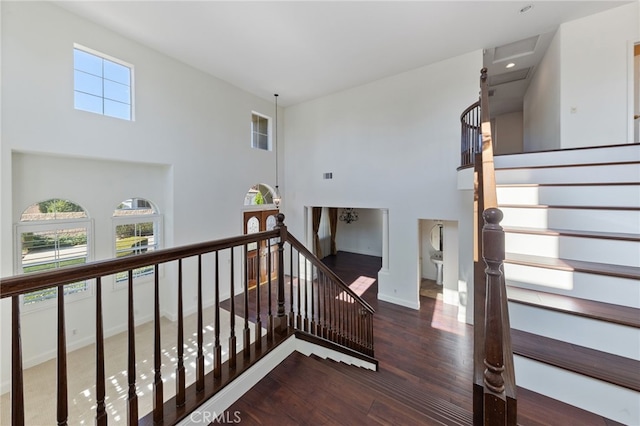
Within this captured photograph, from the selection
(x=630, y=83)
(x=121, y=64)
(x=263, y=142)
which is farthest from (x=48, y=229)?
(x=630, y=83)

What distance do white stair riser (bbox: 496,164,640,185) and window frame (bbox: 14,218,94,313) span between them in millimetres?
5458

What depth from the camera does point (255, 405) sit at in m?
1.45

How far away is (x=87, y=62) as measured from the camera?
371cm

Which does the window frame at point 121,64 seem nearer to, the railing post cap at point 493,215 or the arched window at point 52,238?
the arched window at point 52,238

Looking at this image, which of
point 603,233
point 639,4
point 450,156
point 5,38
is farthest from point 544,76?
point 5,38

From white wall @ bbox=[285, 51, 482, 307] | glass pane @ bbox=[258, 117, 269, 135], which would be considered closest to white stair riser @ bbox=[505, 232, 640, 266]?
white wall @ bbox=[285, 51, 482, 307]

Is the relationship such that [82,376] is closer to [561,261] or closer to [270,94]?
[561,261]

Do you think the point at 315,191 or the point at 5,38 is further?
the point at 315,191

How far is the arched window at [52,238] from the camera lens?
337 cm

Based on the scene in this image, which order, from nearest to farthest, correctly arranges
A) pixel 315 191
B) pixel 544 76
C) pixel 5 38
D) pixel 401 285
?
1. pixel 5 38
2. pixel 544 76
3. pixel 401 285
4. pixel 315 191

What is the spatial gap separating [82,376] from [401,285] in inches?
212

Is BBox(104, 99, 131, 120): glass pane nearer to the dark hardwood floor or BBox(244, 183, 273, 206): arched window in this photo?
BBox(244, 183, 273, 206): arched window

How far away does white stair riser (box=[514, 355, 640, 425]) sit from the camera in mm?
1069

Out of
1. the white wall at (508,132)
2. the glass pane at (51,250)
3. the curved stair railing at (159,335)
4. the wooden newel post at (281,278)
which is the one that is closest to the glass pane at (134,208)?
the glass pane at (51,250)
